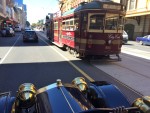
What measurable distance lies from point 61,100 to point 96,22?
9579 mm

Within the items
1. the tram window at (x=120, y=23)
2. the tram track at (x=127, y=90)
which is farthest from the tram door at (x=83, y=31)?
the tram track at (x=127, y=90)

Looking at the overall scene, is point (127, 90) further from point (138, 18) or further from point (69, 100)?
point (138, 18)

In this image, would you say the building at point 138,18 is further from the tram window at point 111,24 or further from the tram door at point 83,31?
the tram window at point 111,24

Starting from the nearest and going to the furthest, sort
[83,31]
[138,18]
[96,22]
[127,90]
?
[127,90]
[96,22]
[83,31]
[138,18]

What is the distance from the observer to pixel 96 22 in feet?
39.9

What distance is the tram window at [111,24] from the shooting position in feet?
40.1

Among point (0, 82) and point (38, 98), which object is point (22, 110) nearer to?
point (38, 98)

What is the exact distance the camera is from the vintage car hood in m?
2.76

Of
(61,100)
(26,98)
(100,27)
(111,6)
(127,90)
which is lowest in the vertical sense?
(127,90)

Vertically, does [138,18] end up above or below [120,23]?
above

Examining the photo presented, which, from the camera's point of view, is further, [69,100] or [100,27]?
[100,27]

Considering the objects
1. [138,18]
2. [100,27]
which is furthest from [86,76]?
[138,18]

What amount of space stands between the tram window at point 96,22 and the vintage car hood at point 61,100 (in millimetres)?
9041

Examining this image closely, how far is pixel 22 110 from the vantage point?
359cm
